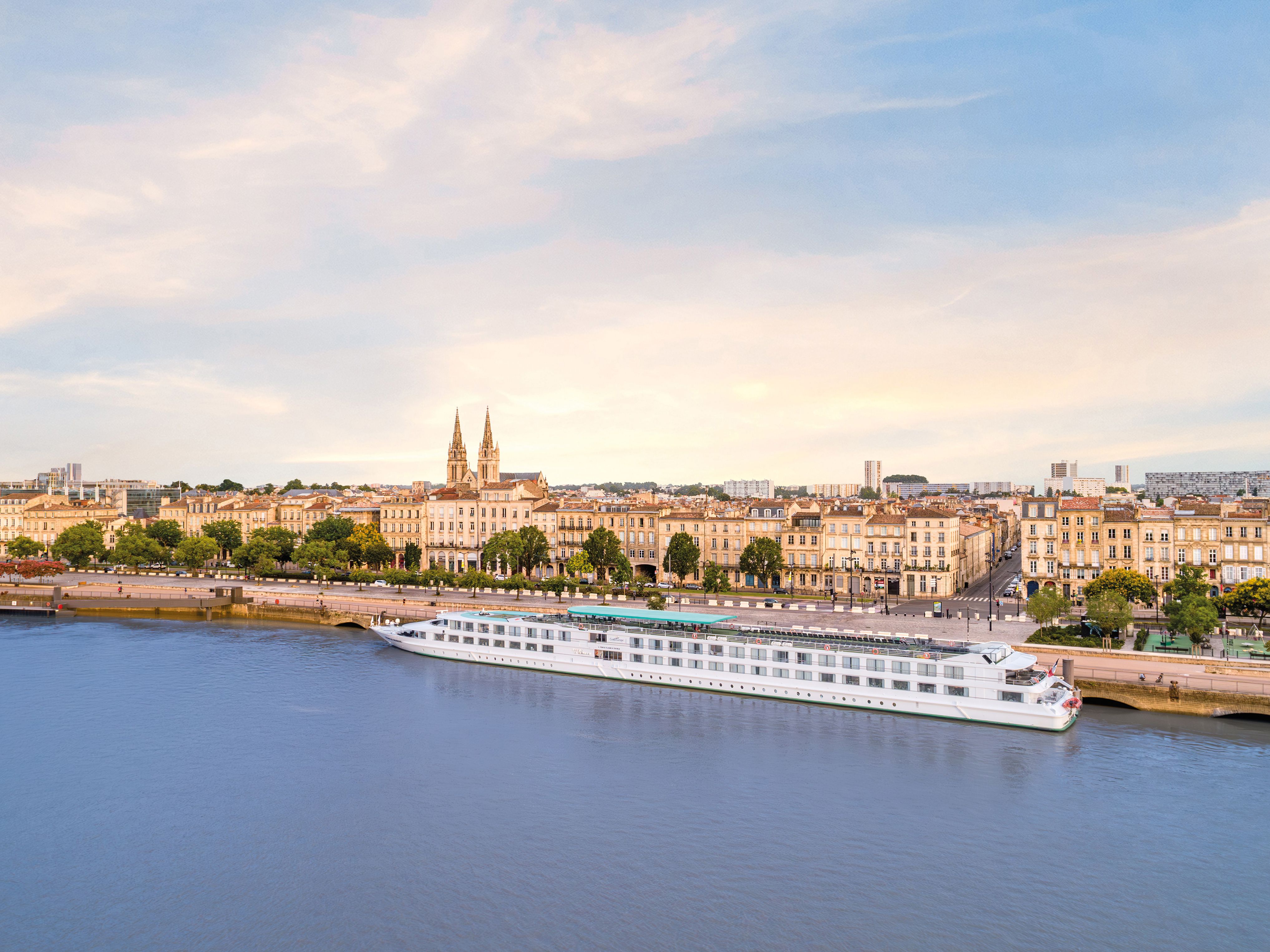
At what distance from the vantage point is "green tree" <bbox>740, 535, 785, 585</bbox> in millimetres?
96562

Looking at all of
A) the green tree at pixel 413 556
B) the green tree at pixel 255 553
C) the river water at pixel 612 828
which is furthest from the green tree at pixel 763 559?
the green tree at pixel 255 553

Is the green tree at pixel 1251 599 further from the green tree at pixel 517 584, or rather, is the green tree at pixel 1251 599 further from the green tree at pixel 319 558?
the green tree at pixel 319 558

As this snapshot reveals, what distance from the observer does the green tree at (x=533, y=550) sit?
108m

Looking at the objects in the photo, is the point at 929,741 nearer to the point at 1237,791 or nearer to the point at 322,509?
the point at 1237,791

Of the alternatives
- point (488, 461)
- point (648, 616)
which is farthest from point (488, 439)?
point (648, 616)

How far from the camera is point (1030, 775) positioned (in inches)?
1624

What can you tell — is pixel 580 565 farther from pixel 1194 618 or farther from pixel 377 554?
pixel 1194 618

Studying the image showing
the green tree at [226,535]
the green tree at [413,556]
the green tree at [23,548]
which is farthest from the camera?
the green tree at [226,535]

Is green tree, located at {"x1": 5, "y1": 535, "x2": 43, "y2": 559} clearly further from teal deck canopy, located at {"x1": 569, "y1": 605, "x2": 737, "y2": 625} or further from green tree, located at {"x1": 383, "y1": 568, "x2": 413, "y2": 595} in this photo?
teal deck canopy, located at {"x1": 569, "y1": 605, "x2": 737, "y2": 625}

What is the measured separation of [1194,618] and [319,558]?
93162 mm

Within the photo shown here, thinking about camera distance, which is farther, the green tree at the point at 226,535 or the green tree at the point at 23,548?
the green tree at the point at 226,535

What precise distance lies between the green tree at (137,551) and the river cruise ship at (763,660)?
68654 mm

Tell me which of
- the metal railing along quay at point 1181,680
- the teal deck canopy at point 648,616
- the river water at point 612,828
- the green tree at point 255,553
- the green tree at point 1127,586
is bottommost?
the river water at point 612,828

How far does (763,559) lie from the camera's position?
9662 cm
